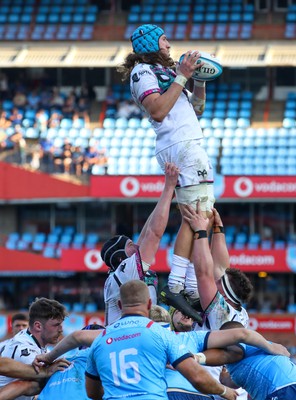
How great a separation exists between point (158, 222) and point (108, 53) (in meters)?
23.9

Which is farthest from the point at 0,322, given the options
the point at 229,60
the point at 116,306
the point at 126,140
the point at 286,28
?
the point at 116,306

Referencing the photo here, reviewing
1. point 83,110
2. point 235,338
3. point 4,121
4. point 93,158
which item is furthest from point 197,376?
point 83,110

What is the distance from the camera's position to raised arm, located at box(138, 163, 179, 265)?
377 inches

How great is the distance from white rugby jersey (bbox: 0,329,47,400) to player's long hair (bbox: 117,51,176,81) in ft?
7.48

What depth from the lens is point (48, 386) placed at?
353 inches

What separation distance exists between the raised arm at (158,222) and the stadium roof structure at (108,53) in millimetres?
22472

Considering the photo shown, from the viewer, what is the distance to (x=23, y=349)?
32.3 feet

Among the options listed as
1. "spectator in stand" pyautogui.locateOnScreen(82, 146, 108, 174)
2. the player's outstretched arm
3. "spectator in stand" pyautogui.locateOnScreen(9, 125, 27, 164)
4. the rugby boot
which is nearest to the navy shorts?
the rugby boot

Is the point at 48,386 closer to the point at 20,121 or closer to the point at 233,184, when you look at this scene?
the point at 233,184

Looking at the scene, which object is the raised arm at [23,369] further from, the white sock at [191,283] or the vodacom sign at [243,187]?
the vodacom sign at [243,187]

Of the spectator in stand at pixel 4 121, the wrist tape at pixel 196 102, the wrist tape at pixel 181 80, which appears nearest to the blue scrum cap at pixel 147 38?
the wrist tape at pixel 181 80

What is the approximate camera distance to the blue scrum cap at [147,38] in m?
9.51

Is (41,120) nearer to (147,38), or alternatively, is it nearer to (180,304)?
(147,38)

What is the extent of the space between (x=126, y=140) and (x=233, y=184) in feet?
10.5
